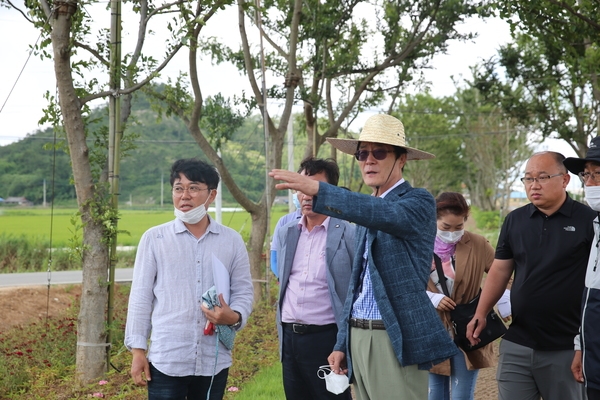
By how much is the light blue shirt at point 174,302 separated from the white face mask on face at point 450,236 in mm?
1599

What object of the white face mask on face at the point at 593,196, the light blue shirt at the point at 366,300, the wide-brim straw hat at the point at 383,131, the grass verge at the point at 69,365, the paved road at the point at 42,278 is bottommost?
the paved road at the point at 42,278

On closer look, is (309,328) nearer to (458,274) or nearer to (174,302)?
(174,302)

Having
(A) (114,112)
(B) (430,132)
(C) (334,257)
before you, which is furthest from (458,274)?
(B) (430,132)

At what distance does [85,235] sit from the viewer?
6656 millimetres

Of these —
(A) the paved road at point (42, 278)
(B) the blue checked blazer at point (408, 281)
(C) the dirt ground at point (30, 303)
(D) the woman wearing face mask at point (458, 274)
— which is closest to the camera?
(B) the blue checked blazer at point (408, 281)

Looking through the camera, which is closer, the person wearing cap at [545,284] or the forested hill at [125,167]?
the person wearing cap at [545,284]

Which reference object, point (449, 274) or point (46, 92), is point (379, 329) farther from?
point (46, 92)

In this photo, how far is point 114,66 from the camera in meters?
6.55

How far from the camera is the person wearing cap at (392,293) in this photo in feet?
10.8

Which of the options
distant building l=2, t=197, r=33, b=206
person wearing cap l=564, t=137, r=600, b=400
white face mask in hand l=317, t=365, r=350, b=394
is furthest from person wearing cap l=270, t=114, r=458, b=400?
distant building l=2, t=197, r=33, b=206

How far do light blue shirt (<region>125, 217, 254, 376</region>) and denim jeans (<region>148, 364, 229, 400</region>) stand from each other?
5 cm

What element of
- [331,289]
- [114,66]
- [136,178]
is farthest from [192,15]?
[136,178]

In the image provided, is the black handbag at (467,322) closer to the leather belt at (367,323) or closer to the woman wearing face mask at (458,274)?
the woman wearing face mask at (458,274)

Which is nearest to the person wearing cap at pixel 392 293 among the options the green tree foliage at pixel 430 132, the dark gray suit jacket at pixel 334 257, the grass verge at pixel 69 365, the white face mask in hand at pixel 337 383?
the white face mask in hand at pixel 337 383
